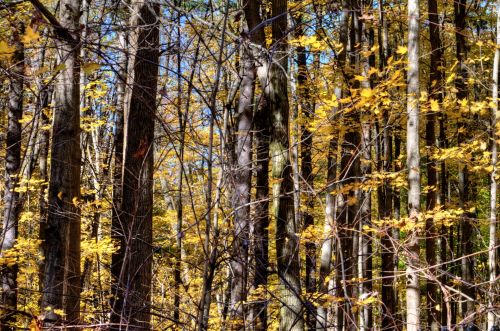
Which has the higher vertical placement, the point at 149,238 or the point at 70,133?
the point at 70,133

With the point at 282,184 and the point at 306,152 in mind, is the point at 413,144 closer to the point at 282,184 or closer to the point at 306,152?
the point at 282,184

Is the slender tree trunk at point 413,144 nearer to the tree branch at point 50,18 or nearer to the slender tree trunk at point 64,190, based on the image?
the slender tree trunk at point 64,190

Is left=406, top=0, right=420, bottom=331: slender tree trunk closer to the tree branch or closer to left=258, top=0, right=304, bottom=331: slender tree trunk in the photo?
left=258, top=0, right=304, bottom=331: slender tree trunk

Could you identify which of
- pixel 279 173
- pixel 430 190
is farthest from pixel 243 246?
pixel 430 190

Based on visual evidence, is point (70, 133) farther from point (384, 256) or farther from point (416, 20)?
point (384, 256)

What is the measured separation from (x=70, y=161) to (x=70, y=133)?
0.33 m

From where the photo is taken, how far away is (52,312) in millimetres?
4879

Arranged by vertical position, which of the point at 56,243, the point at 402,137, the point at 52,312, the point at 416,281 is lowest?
the point at 52,312

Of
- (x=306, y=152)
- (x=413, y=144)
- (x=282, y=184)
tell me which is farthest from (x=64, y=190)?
(x=306, y=152)

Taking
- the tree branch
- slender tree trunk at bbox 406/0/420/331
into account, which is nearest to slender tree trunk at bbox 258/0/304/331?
slender tree trunk at bbox 406/0/420/331

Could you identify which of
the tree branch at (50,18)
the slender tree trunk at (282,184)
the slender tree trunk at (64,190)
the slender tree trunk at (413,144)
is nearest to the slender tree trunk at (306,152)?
the slender tree trunk at (282,184)

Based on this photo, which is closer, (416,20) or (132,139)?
(132,139)

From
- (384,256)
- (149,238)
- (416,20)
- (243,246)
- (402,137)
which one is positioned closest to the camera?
(243,246)

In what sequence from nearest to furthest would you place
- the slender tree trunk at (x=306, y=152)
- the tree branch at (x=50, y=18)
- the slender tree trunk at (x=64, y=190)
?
the tree branch at (x=50, y=18), the slender tree trunk at (x=64, y=190), the slender tree trunk at (x=306, y=152)
